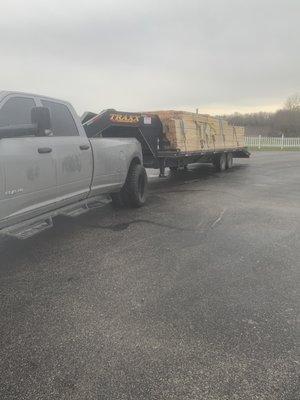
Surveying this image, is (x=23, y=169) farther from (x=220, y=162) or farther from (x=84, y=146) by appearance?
(x=220, y=162)

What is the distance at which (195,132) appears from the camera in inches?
534

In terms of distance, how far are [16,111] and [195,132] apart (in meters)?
8.69

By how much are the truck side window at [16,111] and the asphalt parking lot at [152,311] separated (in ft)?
5.51

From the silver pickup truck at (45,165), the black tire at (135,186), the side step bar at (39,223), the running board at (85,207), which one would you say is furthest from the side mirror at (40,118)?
the black tire at (135,186)

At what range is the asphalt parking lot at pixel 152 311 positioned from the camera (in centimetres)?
301

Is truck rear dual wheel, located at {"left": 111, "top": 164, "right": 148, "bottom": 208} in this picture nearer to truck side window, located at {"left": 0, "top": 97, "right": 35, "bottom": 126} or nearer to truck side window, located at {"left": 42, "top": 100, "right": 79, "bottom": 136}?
truck side window, located at {"left": 42, "top": 100, "right": 79, "bottom": 136}

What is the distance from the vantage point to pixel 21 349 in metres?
3.43

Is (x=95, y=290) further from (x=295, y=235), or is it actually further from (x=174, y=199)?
(x=174, y=199)

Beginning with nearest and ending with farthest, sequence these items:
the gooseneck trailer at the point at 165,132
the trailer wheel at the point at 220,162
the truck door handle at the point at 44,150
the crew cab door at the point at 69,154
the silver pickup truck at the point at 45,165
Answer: the silver pickup truck at the point at 45,165
the truck door handle at the point at 44,150
the crew cab door at the point at 69,154
the gooseneck trailer at the point at 165,132
the trailer wheel at the point at 220,162

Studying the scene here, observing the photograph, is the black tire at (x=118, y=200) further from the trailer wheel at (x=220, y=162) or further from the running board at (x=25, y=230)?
the trailer wheel at (x=220, y=162)

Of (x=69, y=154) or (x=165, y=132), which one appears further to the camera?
(x=165, y=132)

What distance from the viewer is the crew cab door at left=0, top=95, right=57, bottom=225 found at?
15.9 feet

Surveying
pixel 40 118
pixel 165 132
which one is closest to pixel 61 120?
pixel 40 118

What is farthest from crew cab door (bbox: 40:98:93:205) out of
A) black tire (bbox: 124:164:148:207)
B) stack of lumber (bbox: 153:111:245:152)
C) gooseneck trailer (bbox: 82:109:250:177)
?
stack of lumber (bbox: 153:111:245:152)
